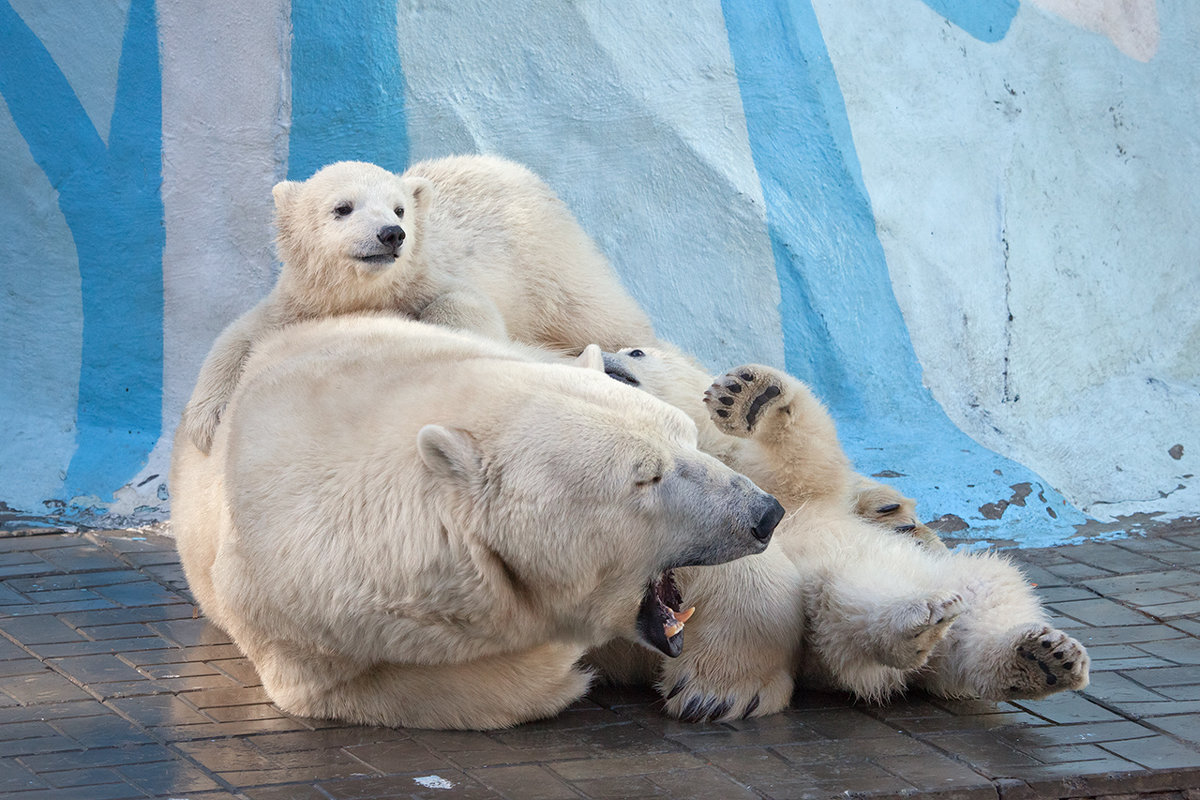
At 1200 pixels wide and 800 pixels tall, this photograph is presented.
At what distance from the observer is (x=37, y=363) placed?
228 inches

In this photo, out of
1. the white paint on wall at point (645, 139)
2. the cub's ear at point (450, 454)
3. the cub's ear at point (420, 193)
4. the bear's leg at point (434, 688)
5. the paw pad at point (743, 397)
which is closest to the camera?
the cub's ear at point (450, 454)

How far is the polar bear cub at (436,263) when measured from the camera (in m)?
3.67

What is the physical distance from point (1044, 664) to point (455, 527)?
1.35 meters

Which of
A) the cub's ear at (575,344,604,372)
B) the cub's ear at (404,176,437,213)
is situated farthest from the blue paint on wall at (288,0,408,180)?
the cub's ear at (575,344,604,372)

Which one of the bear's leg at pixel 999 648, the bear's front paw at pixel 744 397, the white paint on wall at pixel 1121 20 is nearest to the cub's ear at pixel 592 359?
the bear's front paw at pixel 744 397

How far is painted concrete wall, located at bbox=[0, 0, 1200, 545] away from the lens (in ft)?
19.0

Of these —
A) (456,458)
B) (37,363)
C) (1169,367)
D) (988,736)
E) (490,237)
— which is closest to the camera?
(456,458)

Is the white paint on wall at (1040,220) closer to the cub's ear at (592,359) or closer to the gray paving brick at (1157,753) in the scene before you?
the gray paving brick at (1157,753)

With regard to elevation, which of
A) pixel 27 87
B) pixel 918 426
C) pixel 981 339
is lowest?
pixel 918 426

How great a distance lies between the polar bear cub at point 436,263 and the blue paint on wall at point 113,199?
2.00 meters

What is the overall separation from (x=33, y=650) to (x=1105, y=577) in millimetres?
3377

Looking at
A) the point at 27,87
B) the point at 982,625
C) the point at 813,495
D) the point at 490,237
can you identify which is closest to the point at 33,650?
the point at 490,237

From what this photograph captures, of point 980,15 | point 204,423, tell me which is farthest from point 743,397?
point 980,15

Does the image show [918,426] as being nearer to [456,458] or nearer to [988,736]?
[988,736]
